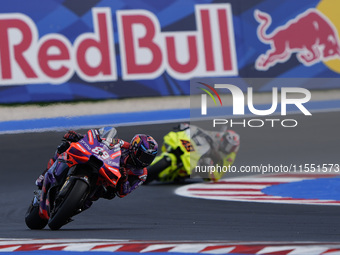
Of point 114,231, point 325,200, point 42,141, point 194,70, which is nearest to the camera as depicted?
point 114,231

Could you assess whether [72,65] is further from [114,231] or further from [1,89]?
[114,231]

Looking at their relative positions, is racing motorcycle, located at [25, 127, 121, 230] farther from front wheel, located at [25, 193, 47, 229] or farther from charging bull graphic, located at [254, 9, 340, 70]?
charging bull graphic, located at [254, 9, 340, 70]

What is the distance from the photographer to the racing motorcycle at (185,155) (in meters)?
11.8

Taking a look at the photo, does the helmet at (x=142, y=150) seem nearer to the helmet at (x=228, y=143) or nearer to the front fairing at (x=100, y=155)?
the front fairing at (x=100, y=155)

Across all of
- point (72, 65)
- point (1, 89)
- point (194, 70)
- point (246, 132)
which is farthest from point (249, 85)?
point (1, 89)

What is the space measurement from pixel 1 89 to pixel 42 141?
229 centimetres

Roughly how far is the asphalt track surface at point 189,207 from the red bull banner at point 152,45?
2026mm

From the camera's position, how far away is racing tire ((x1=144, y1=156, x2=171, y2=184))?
11734mm

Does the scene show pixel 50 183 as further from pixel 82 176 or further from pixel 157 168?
pixel 157 168

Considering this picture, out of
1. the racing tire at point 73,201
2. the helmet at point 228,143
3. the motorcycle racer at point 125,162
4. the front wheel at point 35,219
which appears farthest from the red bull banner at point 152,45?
the racing tire at point 73,201

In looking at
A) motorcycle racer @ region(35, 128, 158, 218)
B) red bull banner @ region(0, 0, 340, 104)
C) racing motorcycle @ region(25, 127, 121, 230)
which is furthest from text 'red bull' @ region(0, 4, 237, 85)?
racing motorcycle @ region(25, 127, 121, 230)

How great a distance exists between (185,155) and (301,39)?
5.40 m

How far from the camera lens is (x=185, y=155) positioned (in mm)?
11719

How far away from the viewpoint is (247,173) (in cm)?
1293
